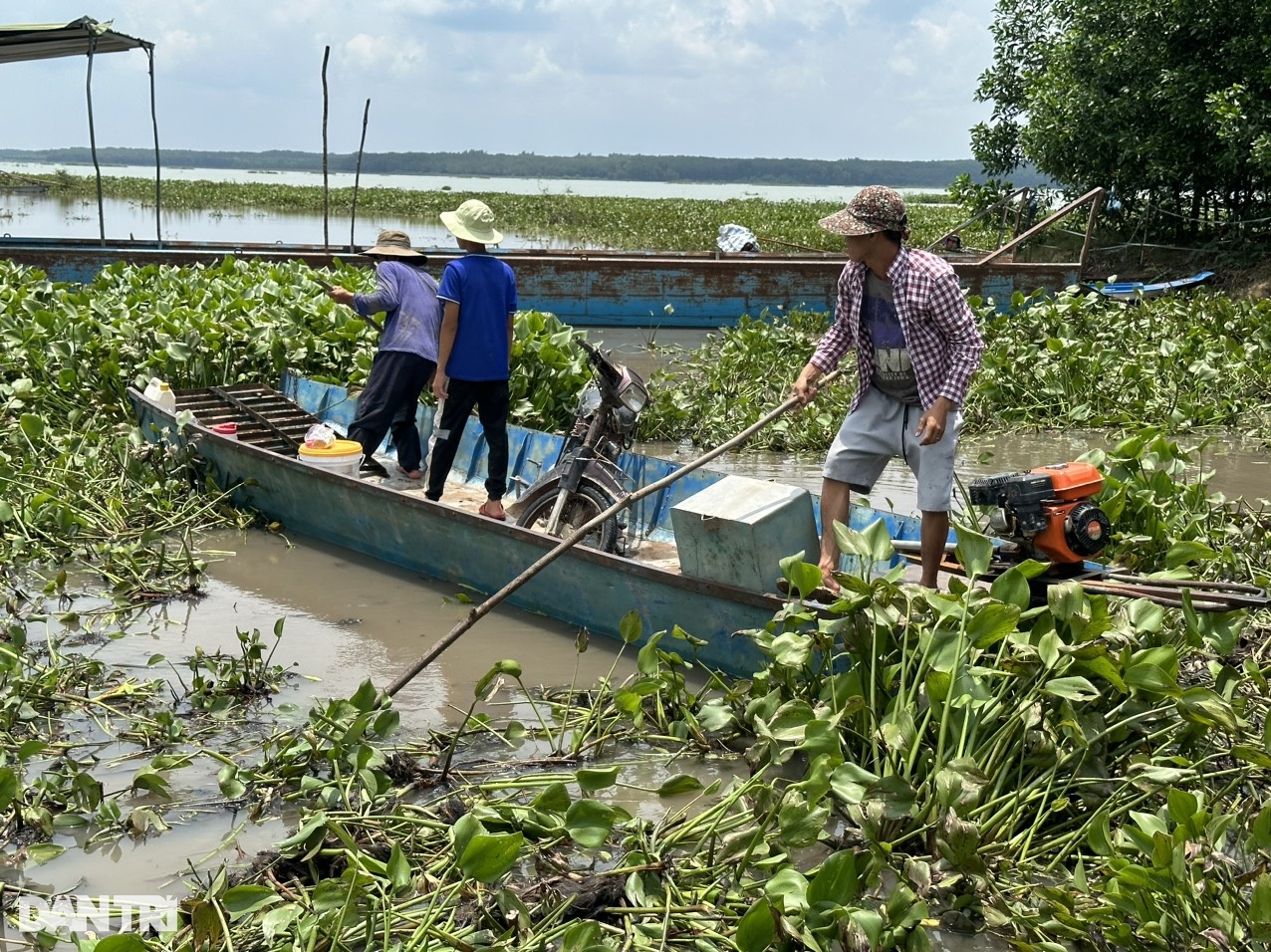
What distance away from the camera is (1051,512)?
4.09 m

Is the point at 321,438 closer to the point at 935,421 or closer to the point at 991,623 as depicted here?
the point at 935,421

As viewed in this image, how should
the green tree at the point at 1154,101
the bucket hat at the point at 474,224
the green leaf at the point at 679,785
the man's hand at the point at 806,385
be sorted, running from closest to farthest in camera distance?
the green leaf at the point at 679,785, the man's hand at the point at 806,385, the bucket hat at the point at 474,224, the green tree at the point at 1154,101

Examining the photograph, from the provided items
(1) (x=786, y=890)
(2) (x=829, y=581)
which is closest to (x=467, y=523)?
(2) (x=829, y=581)

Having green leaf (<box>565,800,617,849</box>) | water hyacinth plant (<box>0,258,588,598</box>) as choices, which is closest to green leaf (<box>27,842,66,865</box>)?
green leaf (<box>565,800,617,849</box>)

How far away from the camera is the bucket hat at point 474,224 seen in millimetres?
5879

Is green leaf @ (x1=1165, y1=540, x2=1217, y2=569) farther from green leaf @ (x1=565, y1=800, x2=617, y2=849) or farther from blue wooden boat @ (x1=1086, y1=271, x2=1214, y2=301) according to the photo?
blue wooden boat @ (x1=1086, y1=271, x2=1214, y2=301)

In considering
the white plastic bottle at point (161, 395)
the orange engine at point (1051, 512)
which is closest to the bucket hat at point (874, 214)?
the orange engine at point (1051, 512)

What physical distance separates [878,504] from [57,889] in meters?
5.03

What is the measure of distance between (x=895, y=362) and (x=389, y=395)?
10.7 feet

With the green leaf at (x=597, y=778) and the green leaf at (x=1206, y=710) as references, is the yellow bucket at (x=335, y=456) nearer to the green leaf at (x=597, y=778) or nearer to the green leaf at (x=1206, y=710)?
the green leaf at (x=597, y=778)

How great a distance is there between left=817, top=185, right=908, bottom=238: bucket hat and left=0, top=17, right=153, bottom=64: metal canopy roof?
408 inches

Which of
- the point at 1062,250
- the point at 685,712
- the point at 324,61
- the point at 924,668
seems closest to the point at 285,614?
the point at 685,712

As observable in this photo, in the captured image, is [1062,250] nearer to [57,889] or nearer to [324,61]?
[324,61]

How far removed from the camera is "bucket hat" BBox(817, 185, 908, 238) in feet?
13.8
